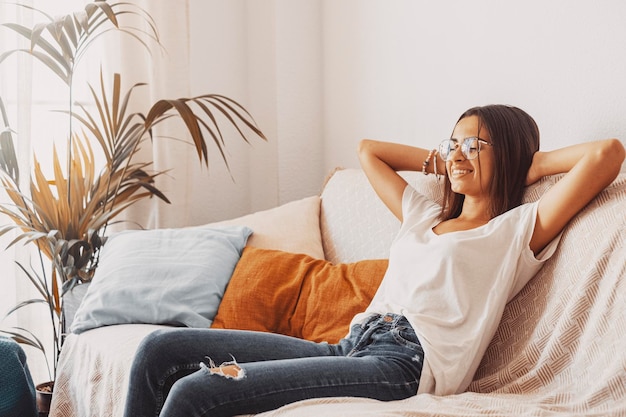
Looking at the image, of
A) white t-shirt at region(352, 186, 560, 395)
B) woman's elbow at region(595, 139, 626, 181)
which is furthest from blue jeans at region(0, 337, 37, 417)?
woman's elbow at region(595, 139, 626, 181)

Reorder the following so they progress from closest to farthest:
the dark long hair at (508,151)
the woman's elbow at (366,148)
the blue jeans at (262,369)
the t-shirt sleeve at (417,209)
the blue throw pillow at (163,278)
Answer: the blue jeans at (262,369)
the dark long hair at (508,151)
the t-shirt sleeve at (417,209)
the blue throw pillow at (163,278)
the woman's elbow at (366,148)

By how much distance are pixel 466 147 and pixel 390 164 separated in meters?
0.40

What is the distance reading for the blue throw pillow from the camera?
2170mm

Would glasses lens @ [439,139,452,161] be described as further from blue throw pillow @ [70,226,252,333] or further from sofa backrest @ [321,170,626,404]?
blue throw pillow @ [70,226,252,333]

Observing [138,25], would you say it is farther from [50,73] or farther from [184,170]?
[184,170]

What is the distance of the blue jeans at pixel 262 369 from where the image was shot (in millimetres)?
1519

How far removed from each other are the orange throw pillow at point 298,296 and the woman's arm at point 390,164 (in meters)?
0.20

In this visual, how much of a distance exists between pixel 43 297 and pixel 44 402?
0.47 m

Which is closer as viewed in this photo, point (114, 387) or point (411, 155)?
point (114, 387)

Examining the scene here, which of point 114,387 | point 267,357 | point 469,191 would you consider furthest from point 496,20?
point 114,387

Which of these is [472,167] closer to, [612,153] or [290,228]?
[612,153]

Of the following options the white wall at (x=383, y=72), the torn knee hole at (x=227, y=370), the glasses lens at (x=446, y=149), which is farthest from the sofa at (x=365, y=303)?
the white wall at (x=383, y=72)

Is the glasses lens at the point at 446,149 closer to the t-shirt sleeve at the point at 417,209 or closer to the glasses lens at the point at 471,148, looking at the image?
the glasses lens at the point at 471,148

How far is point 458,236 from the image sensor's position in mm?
1820
